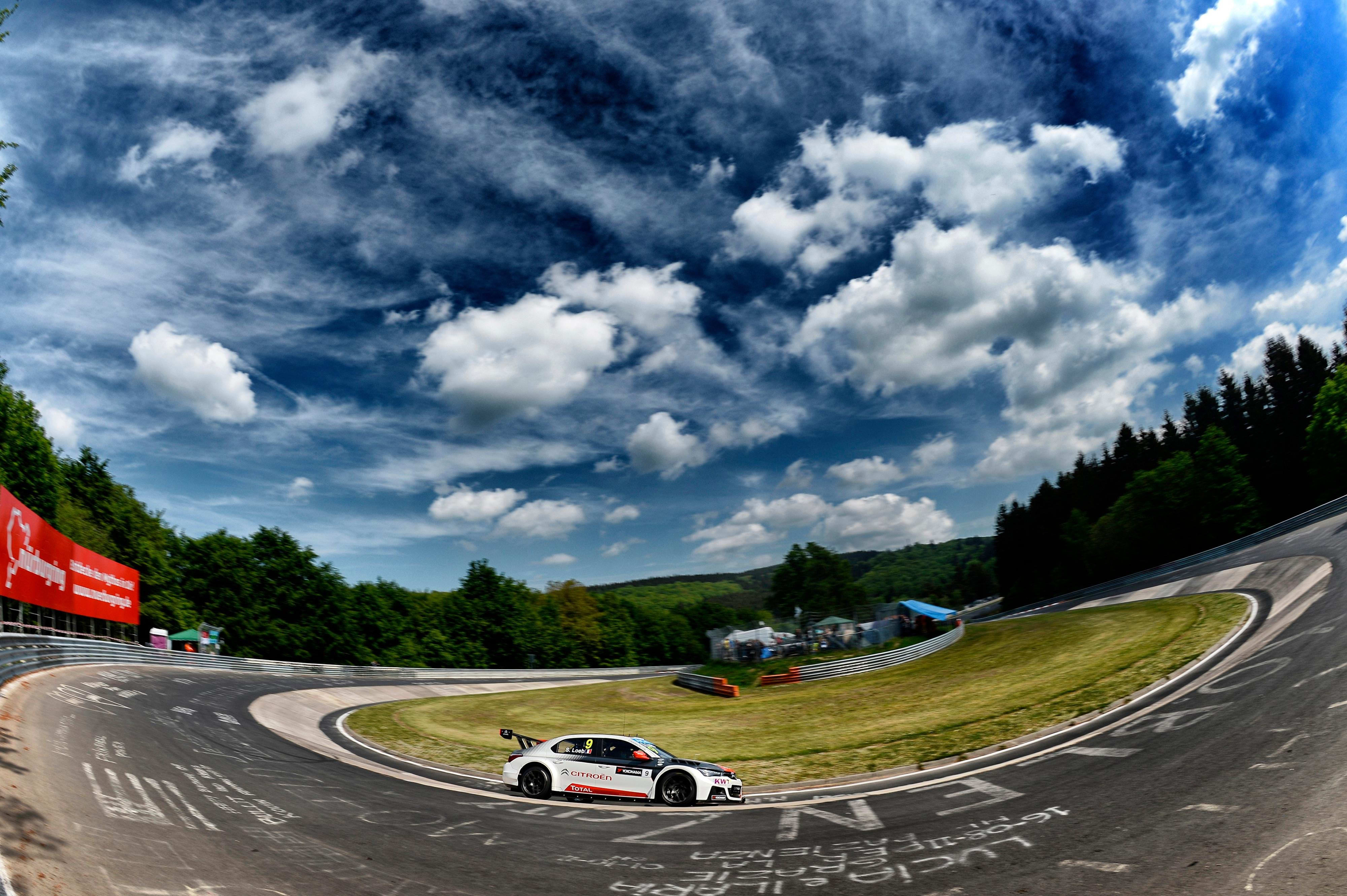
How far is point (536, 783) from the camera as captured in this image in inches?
600

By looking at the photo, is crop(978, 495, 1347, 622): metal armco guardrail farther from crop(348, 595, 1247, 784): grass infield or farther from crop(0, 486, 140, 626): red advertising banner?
crop(0, 486, 140, 626): red advertising banner

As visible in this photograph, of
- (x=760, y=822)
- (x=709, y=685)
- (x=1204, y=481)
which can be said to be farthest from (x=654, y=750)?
(x=1204, y=481)

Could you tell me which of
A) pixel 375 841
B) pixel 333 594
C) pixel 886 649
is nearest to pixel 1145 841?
pixel 375 841

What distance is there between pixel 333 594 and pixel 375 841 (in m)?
74.8

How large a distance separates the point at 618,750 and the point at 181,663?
135ft

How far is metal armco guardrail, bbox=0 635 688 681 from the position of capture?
23.6m

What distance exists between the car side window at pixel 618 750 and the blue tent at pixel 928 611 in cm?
3583

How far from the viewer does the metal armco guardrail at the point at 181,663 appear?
23.6 m

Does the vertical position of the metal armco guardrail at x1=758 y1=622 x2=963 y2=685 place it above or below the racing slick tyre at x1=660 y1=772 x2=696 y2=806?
below

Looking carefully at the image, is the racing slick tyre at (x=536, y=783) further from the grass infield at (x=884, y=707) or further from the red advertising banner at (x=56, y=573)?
the red advertising banner at (x=56, y=573)

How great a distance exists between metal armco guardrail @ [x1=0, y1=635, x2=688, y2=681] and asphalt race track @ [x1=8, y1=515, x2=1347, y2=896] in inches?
329

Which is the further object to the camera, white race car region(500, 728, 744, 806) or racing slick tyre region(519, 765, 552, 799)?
racing slick tyre region(519, 765, 552, 799)

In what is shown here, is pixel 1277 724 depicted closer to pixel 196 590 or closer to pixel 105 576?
pixel 105 576

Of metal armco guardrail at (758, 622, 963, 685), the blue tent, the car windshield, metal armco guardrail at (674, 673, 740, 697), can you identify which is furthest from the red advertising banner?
the blue tent
